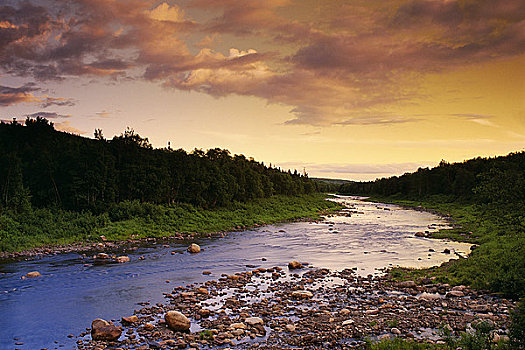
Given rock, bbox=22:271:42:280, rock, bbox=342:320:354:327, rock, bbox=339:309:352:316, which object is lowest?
rock, bbox=22:271:42:280

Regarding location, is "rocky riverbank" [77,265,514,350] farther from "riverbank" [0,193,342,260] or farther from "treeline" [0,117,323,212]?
"treeline" [0,117,323,212]

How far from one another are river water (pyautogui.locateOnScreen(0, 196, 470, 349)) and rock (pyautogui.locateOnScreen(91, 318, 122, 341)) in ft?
3.11

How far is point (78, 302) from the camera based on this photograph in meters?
20.2

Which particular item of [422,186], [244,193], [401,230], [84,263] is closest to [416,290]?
[84,263]

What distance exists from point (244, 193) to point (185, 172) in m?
20.5

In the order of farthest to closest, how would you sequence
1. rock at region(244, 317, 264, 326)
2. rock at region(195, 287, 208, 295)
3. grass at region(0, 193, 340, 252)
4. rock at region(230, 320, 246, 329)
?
grass at region(0, 193, 340, 252) → rock at region(195, 287, 208, 295) → rock at region(244, 317, 264, 326) → rock at region(230, 320, 246, 329)

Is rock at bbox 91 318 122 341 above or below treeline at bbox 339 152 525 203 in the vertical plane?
below

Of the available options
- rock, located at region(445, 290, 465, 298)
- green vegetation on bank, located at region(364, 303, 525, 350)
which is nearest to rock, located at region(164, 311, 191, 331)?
green vegetation on bank, located at region(364, 303, 525, 350)

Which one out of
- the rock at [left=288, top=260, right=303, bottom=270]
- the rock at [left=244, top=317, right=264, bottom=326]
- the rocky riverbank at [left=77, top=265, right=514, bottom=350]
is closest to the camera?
the rocky riverbank at [left=77, top=265, right=514, bottom=350]

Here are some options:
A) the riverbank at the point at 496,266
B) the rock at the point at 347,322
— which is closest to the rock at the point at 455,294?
the riverbank at the point at 496,266

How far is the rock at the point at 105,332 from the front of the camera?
1477 centimetres

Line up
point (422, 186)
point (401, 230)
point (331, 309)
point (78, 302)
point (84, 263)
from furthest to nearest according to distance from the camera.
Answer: point (422, 186)
point (401, 230)
point (84, 263)
point (78, 302)
point (331, 309)

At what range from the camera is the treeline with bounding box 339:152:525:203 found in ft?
81.4

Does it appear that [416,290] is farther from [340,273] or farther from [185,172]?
[185,172]
